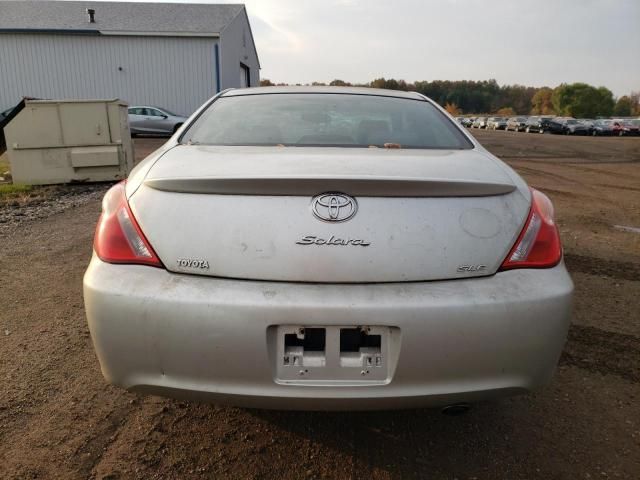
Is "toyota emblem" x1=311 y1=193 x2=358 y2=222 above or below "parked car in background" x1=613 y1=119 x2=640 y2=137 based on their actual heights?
above

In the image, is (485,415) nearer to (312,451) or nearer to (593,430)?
(593,430)

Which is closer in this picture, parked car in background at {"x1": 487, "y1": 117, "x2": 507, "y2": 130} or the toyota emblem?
the toyota emblem

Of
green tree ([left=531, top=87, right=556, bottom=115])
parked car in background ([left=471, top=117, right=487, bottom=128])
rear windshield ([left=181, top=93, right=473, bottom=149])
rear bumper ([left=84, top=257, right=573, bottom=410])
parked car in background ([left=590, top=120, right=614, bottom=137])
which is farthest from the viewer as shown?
green tree ([left=531, top=87, right=556, bottom=115])

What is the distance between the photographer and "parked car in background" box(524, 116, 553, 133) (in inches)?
1698

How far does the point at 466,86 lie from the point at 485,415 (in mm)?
119069

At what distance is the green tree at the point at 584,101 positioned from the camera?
3531 inches

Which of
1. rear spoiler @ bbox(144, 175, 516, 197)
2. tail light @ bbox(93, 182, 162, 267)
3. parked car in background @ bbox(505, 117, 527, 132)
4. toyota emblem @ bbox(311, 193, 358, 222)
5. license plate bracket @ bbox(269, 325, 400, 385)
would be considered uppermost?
rear spoiler @ bbox(144, 175, 516, 197)

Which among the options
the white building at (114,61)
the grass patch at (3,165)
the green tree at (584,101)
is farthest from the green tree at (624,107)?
the grass patch at (3,165)

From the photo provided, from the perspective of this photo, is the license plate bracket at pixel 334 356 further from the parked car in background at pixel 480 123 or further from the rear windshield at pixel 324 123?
the parked car in background at pixel 480 123

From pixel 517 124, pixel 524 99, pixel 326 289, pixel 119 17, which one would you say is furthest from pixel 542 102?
pixel 326 289

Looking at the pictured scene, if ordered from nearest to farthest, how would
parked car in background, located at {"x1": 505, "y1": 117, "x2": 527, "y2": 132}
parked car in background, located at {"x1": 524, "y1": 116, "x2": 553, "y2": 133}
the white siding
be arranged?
the white siding → parked car in background, located at {"x1": 524, "y1": 116, "x2": 553, "y2": 133} → parked car in background, located at {"x1": 505, "y1": 117, "x2": 527, "y2": 132}

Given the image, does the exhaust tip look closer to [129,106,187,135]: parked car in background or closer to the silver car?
the silver car

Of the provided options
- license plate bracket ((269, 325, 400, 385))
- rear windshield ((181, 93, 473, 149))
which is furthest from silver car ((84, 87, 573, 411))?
rear windshield ((181, 93, 473, 149))

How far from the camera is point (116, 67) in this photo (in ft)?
78.8
